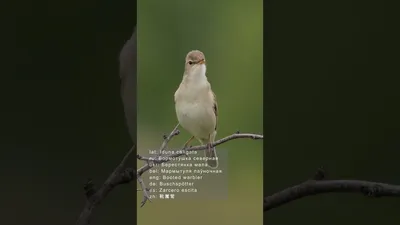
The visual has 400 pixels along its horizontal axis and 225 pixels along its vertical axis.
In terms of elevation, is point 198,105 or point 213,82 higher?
point 213,82

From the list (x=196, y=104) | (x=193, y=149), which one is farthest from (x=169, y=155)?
(x=196, y=104)

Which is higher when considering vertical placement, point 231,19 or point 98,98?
point 231,19

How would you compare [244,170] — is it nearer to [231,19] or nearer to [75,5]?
[231,19]

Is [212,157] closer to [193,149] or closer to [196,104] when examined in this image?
[193,149]

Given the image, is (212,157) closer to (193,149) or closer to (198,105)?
(193,149)

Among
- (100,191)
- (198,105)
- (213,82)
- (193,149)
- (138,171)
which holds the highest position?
(213,82)

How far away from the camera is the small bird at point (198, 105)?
8.77ft

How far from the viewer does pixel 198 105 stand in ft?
8.81
